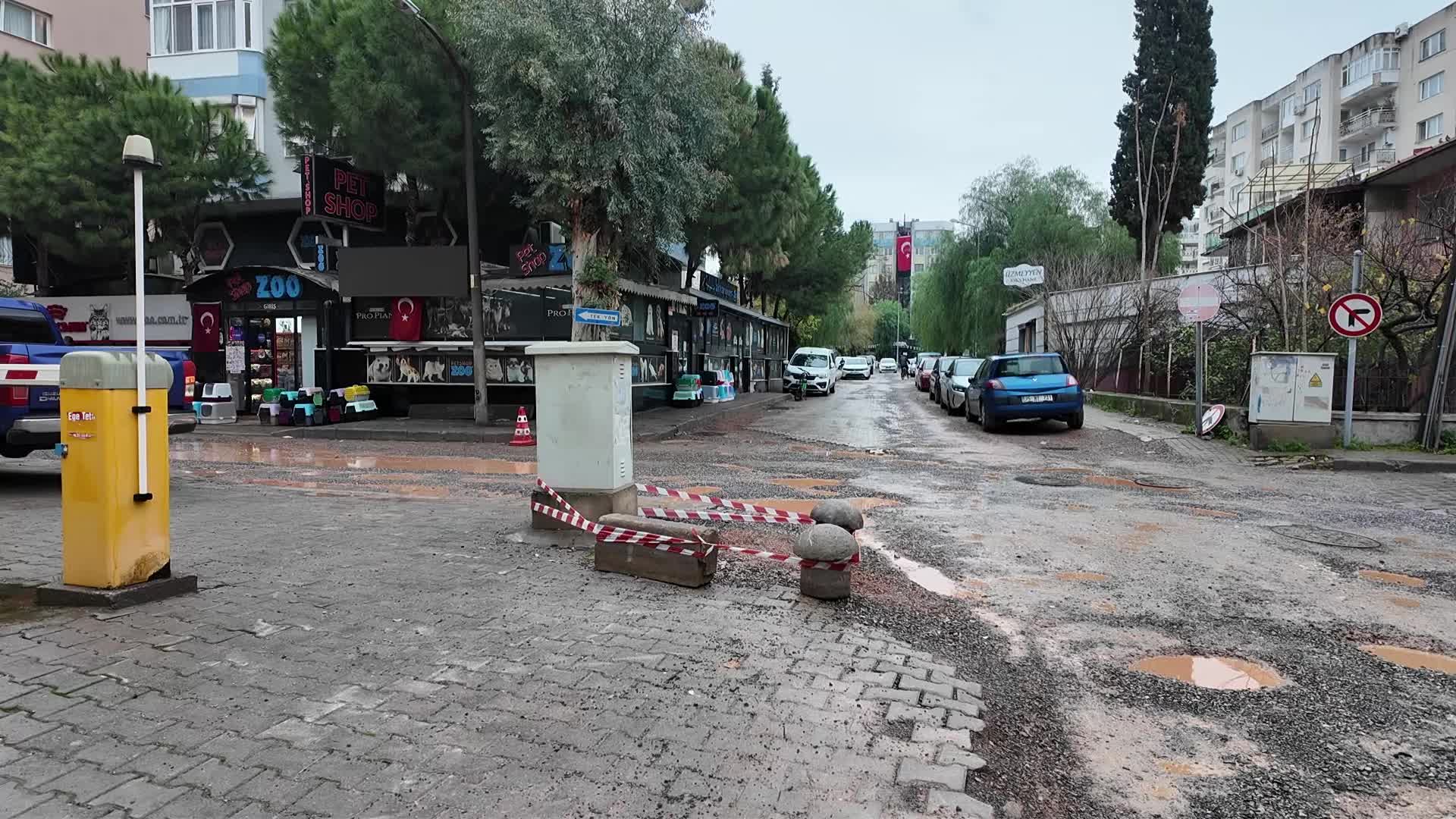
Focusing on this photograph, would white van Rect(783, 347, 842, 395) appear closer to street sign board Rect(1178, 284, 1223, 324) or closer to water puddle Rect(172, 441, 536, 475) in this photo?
street sign board Rect(1178, 284, 1223, 324)

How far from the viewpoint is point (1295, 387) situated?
44.0 feet

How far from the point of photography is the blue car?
17406mm

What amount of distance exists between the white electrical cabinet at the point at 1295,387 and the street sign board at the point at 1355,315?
26.8 inches

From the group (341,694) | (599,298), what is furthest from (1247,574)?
(599,298)

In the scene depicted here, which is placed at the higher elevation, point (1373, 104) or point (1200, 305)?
point (1373, 104)

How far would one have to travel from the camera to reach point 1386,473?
1187 centimetres

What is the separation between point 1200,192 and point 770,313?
23.1 meters

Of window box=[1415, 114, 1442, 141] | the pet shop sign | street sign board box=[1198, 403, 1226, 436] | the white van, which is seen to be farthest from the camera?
window box=[1415, 114, 1442, 141]

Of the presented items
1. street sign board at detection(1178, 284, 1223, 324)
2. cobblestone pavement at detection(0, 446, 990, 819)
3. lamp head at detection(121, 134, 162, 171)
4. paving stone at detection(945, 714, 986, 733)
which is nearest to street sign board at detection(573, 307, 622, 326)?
street sign board at detection(1178, 284, 1223, 324)

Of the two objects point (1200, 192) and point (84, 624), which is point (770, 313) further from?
point (84, 624)

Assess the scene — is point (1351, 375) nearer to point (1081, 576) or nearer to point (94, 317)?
point (1081, 576)

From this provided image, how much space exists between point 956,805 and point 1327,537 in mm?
6424

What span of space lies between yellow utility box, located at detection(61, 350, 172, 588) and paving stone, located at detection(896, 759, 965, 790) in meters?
4.18

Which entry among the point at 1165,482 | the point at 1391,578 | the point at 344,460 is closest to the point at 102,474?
the point at 1391,578
